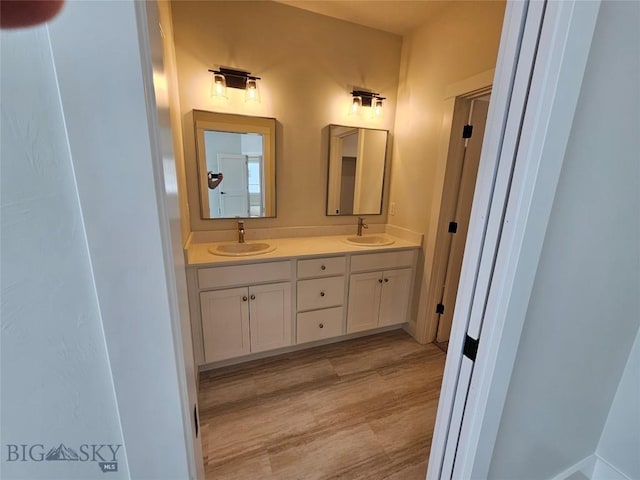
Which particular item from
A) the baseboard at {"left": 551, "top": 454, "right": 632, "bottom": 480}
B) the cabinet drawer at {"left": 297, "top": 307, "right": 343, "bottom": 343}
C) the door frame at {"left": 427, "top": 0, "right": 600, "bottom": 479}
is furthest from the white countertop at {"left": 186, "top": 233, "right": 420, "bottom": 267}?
the baseboard at {"left": 551, "top": 454, "right": 632, "bottom": 480}

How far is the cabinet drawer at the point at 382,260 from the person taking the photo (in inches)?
86.1

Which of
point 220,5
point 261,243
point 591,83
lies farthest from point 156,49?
point 220,5

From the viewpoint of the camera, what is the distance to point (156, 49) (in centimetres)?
43

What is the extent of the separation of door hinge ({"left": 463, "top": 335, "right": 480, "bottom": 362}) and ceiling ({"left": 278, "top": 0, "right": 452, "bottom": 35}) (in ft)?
7.57

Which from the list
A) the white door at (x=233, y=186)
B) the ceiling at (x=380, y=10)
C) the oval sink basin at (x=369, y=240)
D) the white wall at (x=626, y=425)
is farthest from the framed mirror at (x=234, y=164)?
the white wall at (x=626, y=425)

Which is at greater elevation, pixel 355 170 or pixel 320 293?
pixel 355 170

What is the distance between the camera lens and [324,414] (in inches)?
65.9

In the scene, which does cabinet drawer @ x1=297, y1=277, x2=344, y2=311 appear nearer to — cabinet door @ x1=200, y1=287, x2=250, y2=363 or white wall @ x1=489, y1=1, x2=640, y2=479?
cabinet door @ x1=200, y1=287, x2=250, y2=363

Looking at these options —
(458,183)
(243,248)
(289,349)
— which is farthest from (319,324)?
(458,183)

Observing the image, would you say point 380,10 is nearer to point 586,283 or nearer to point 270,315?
point 586,283

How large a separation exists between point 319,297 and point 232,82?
1.77 metres

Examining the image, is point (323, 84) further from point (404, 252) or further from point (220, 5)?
point (404, 252)

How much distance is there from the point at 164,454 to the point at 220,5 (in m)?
2.49

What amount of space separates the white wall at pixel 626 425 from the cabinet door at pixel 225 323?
2028 millimetres
